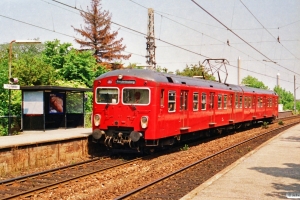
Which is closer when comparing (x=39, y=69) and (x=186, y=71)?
(x=39, y=69)

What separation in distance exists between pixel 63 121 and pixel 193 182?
12.2 metres

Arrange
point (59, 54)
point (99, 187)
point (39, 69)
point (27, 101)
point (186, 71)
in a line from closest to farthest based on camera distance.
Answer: point (99, 187) < point (27, 101) < point (39, 69) < point (59, 54) < point (186, 71)

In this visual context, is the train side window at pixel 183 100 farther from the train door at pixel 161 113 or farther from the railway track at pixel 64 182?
the railway track at pixel 64 182

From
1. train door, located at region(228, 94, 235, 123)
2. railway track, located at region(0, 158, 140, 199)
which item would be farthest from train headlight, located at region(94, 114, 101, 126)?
train door, located at region(228, 94, 235, 123)

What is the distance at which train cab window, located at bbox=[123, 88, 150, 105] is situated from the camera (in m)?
14.8

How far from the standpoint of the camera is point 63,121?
22.2 meters

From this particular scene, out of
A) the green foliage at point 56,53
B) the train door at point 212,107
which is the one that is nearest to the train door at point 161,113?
the train door at point 212,107

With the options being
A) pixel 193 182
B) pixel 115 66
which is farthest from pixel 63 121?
pixel 115 66

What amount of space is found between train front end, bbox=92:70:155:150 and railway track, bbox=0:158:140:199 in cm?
86

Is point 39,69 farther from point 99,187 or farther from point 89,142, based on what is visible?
point 99,187

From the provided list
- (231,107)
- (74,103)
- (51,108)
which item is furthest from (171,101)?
(231,107)

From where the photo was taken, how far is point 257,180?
10.4 m

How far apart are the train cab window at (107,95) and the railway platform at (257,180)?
16.3 ft

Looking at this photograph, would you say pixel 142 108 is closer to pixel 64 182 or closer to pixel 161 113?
pixel 161 113
